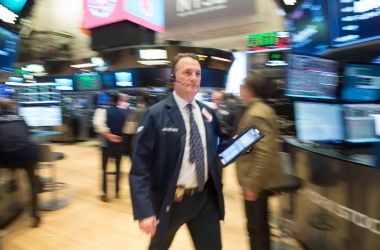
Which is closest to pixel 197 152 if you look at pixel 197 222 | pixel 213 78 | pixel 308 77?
pixel 197 222

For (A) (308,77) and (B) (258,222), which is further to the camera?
(A) (308,77)

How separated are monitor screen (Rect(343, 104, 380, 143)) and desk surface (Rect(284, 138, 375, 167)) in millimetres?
107

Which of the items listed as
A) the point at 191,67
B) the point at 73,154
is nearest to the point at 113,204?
the point at 191,67

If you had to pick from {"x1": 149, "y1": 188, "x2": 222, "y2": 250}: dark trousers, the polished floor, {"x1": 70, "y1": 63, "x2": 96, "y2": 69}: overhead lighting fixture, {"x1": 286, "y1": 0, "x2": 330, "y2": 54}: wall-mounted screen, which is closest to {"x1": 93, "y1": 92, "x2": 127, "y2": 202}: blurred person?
the polished floor

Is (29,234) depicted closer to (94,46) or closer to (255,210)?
(255,210)

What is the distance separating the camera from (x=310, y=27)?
391cm

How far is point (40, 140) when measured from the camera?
4.59m

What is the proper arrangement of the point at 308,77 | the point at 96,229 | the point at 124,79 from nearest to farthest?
→ the point at 308,77 → the point at 96,229 → the point at 124,79

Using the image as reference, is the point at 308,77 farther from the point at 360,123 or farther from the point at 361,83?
the point at 360,123

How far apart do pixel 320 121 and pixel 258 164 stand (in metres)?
1.22

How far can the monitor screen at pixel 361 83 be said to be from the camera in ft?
10.8

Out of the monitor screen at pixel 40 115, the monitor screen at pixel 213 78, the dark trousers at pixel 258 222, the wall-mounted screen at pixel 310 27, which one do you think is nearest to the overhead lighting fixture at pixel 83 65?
the monitor screen at pixel 213 78

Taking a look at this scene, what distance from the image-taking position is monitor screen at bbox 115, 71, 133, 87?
12.9 metres

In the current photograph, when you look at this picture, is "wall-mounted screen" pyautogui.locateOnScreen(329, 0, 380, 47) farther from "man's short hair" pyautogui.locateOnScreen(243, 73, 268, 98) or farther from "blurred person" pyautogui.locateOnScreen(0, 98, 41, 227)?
"blurred person" pyautogui.locateOnScreen(0, 98, 41, 227)
